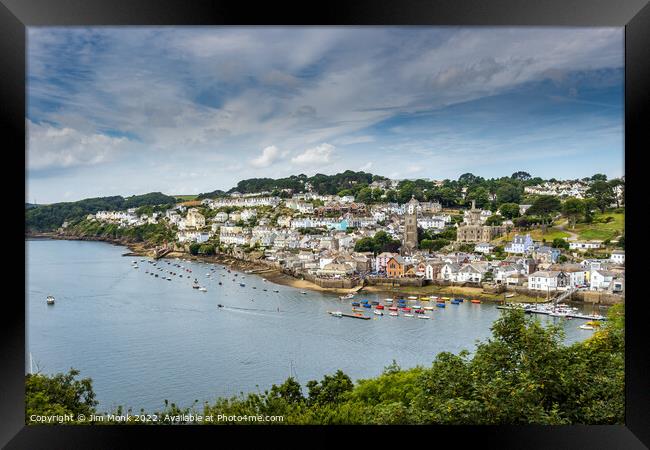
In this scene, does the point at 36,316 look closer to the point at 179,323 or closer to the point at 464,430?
the point at 179,323

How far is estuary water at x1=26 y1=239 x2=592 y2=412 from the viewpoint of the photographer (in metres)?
3.86

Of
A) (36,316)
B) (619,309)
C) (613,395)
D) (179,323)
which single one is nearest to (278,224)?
(179,323)

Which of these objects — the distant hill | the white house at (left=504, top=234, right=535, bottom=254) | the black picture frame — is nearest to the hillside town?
the white house at (left=504, top=234, right=535, bottom=254)

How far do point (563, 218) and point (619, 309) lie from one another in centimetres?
142

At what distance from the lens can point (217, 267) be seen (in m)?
5.57

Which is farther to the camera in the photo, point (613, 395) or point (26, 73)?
point (613, 395)

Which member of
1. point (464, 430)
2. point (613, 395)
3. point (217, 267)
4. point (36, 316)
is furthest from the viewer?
point (217, 267)

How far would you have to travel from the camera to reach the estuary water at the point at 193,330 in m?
3.86

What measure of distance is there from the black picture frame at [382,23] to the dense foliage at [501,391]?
0.26m

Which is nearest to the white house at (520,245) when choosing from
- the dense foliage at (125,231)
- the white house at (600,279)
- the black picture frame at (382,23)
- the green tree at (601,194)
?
the white house at (600,279)

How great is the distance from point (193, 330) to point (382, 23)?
3602mm

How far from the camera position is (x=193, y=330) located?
471cm

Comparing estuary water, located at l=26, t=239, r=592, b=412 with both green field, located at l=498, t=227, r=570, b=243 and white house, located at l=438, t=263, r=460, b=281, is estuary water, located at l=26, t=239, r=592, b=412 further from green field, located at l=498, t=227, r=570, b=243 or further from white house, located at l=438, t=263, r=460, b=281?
green field, located at l=498, t=227, r=570, b=243

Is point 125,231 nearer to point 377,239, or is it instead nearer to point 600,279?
point 377,239
